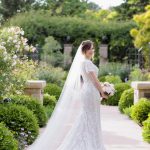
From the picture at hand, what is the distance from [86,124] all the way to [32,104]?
3.11m

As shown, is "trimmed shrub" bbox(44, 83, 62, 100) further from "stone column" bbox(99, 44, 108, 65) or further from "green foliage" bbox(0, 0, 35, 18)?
"green foliage" bbox(0, 0, 35, 18)

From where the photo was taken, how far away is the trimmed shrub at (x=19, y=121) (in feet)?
33.5

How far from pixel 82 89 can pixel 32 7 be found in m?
31.7

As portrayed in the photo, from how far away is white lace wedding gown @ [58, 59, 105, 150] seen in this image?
30.9 ft

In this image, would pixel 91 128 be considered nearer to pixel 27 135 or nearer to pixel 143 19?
pixel 27 135

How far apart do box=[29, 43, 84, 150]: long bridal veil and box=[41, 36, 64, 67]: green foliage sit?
60.3 feet

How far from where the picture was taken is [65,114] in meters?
9.72

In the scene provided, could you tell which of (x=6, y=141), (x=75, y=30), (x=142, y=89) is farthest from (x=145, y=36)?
(x=6, y=141)

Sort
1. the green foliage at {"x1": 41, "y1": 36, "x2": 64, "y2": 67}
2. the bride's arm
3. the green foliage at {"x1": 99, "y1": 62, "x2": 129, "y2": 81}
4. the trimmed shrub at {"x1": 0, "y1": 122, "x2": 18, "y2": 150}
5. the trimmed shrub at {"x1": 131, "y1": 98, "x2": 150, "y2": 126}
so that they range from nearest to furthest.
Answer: the trimmed shrub at {"x1": 0, "y1": 122, "x2": 18, "y2": 150} → the bride's arm → the trimmed shrub at {"x1": 131, "y1": 98, "x2": 150, "y2": 126} → the green foliage at {"x1": 99, "y1": 62, "x2": 129, "y2": 81} → the green foliage at {"x1": 41, "y1": 36, "x2": 64, "y2": 67}

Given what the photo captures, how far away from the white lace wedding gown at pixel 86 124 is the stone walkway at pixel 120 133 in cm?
86

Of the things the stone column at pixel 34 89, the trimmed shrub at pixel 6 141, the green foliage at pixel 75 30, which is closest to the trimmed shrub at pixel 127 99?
the stone column at pixel 34 89

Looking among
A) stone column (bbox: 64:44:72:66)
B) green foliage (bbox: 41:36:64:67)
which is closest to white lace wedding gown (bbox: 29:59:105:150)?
green foliage (bbox: 41:36:64:67)

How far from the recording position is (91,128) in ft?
31.2

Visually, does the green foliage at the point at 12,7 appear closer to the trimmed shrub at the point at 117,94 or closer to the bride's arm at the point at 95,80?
the trimmed shrub at the point at 117,94
